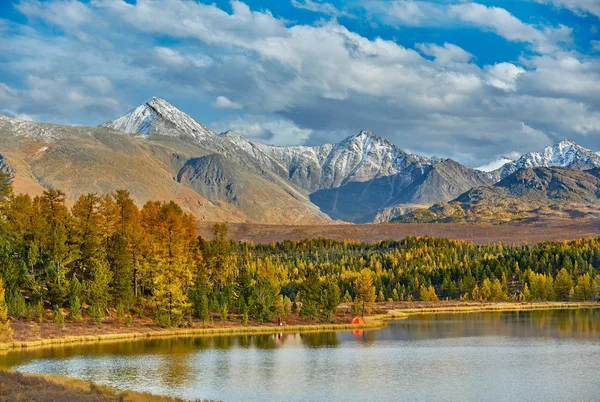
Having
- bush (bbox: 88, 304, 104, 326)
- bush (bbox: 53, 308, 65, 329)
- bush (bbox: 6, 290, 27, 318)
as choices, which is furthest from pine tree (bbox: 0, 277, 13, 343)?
bush (bbox: 88, 304, 104, 326)

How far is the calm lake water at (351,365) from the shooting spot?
63.6 metres

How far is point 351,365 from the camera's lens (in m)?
80.9

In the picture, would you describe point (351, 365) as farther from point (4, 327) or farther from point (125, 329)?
point (125, 329)

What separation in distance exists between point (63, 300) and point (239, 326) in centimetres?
2815

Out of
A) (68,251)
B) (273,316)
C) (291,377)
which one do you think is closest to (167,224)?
(68,251)

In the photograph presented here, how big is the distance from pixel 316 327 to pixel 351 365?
45.5 meters

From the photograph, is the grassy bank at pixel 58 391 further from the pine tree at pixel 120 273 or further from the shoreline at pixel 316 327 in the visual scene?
the pine tree at pixel 120 273

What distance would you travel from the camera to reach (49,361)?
7994 cm

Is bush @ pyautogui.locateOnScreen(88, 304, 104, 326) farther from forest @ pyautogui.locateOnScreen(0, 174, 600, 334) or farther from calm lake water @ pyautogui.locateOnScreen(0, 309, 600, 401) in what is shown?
calm lake water @ pyautogui.locateOnScreen(0, 309, 600, 401)

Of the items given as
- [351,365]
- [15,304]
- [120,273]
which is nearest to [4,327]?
[15,304]

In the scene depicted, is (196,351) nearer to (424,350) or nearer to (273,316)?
(424,350)

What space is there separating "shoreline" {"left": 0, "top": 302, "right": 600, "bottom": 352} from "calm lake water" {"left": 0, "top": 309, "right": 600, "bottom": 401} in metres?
4.41

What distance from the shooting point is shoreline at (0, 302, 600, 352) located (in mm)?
98125

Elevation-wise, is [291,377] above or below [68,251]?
below
